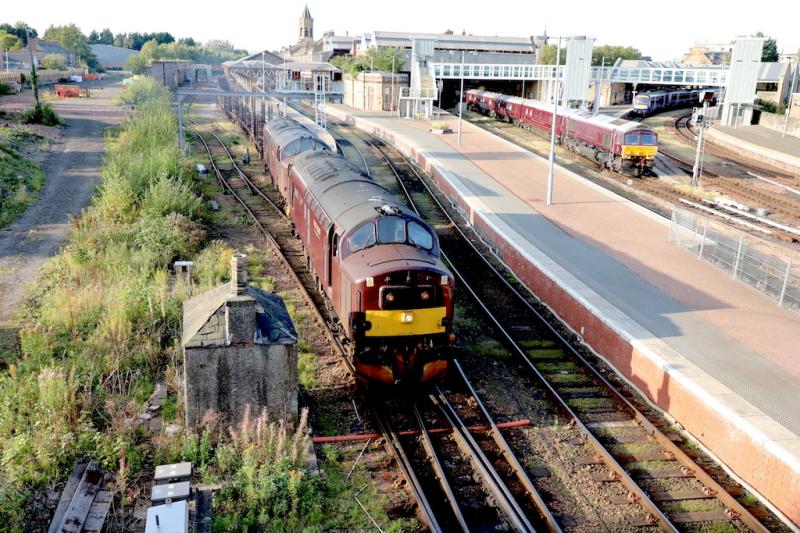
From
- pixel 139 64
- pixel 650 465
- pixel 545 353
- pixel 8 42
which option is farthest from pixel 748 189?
pixel 8 42

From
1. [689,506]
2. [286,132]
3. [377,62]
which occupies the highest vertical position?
[377,62]

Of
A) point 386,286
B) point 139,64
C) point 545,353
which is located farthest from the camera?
point 139,64

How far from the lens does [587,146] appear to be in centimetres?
3944

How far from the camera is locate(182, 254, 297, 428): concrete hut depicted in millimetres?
9586

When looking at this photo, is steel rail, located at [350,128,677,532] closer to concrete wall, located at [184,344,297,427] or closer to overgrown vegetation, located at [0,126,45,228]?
concrete wall, located at [184,344,297,427]

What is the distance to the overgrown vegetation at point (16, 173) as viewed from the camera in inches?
892

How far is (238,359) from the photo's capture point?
9758 millimetres

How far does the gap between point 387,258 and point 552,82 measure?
58.1 metres

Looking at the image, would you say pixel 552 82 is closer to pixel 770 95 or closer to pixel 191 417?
pixel 770 95

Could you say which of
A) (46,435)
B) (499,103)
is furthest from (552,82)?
(46,435)

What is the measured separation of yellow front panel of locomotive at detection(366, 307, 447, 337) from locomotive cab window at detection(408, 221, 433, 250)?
57.0 inches

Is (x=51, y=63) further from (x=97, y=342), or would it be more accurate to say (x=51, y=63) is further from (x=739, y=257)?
(x=739, y=257)

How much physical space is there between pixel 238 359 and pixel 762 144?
43621 millimetres

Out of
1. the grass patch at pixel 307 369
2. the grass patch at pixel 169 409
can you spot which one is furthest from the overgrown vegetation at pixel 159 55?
the grass patch at pixel 169 409
